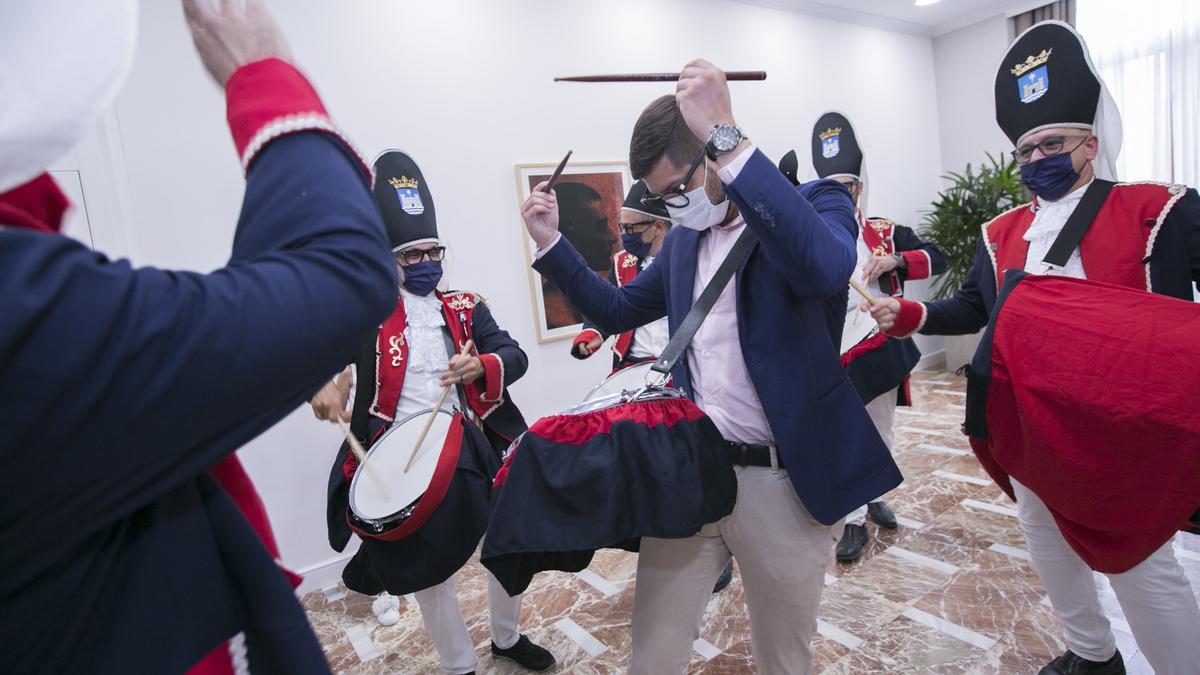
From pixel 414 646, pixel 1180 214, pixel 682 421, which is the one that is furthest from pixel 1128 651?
pixel 414 646

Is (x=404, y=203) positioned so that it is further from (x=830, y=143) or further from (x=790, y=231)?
(x=830, y=143)

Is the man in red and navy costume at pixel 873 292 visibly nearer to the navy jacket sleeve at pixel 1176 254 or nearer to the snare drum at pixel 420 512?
the navy jacket sleeve at pixel 1176 254

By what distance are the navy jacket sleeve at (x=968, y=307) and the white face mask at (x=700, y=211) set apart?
96 centimetres

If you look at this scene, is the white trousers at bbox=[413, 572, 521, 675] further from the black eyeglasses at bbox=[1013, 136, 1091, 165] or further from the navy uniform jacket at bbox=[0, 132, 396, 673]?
the black eyeglasses at bbox=[1013, 136, 1091, 165]

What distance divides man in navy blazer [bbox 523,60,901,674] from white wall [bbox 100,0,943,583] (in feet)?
8.89

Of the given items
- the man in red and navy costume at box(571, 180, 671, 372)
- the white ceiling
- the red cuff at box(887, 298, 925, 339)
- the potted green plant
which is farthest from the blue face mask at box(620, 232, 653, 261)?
the potted green plant

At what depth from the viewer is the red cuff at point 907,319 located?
6.56ft

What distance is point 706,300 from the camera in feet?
4.97

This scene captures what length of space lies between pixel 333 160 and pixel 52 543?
0.40 meters

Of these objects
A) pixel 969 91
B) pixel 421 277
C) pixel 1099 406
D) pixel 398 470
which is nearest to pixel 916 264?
pixel 1099 406

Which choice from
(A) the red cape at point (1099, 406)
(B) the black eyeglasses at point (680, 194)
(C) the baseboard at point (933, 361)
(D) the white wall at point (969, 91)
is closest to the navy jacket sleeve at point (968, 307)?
(A) the red cape at point (1099, 406)

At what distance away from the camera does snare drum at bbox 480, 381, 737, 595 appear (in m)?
1.29

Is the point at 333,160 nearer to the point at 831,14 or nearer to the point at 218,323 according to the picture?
the point at 218,323

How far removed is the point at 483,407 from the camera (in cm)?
272
